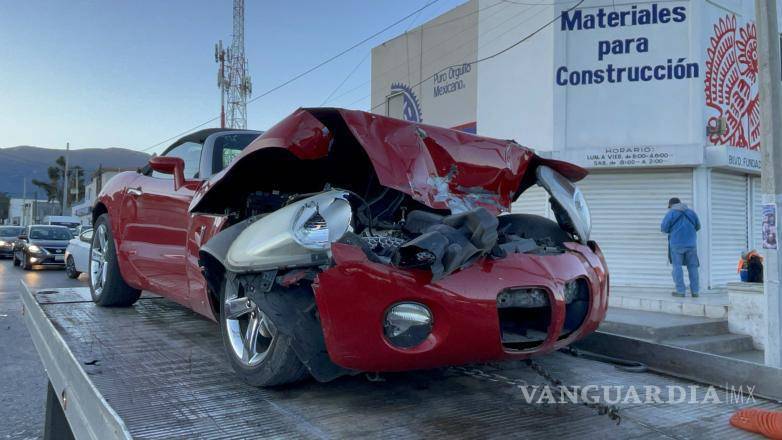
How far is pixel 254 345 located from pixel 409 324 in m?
0.85

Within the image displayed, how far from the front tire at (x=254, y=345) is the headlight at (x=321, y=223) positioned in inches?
14.6

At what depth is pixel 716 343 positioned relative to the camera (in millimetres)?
6254

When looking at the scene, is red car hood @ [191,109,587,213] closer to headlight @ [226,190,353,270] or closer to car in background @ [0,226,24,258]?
headlight @ [226,190,353,270]

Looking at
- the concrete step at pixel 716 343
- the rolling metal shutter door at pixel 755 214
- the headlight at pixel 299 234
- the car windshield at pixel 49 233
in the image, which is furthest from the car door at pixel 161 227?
the car windshield at pixel 49 233

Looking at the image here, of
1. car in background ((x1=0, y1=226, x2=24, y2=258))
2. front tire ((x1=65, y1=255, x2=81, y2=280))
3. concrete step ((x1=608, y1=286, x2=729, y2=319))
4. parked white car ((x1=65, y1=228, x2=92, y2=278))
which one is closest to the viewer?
concrete step ((x1=608, y1=286, x2=729, y2=319))

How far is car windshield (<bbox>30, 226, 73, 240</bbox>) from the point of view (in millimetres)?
18281

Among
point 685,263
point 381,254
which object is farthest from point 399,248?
point 685,263

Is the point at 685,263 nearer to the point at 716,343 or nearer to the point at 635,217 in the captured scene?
the point at 635,217

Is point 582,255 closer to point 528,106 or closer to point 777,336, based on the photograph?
point 777,336

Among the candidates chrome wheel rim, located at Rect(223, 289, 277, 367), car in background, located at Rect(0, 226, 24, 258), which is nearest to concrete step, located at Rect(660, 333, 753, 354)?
chrome wheel rim, located at Rect(223, 289, 277, 367)

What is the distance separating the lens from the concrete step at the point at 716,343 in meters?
6.13

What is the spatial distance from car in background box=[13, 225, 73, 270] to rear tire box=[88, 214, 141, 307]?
14.4m

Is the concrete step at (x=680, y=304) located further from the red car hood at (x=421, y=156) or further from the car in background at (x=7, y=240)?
the car in background at (x=7, y=240)

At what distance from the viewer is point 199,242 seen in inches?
131
